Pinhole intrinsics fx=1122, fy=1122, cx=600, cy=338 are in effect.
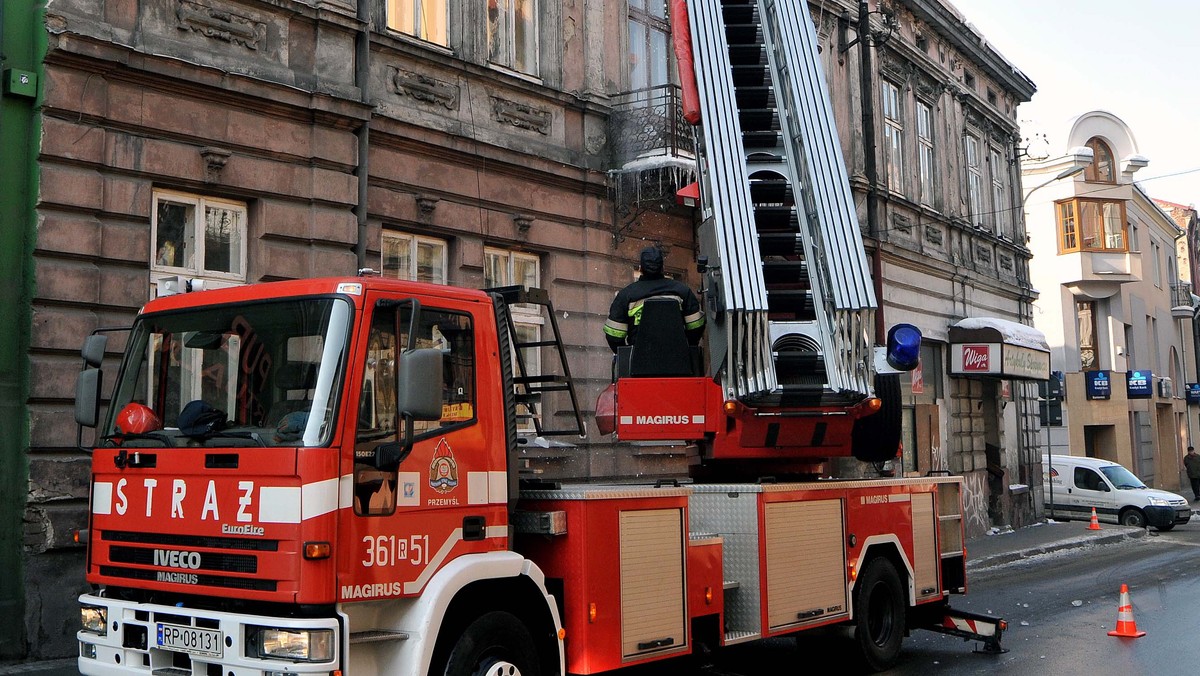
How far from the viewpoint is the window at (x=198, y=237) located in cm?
985

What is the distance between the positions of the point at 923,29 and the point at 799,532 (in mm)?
18697

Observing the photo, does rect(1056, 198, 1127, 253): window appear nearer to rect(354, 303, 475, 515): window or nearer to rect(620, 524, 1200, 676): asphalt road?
rect(620, 524, 1200, 676): asphalt road

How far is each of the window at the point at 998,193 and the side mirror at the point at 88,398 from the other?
24387 mm

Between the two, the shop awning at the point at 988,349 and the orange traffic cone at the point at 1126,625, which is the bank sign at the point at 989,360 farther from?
the orange traffic cone at the point at 1126,625

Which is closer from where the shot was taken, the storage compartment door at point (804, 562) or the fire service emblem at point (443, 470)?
the fire service emblem at point (443, 470)

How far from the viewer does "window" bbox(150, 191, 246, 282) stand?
32.3 feet

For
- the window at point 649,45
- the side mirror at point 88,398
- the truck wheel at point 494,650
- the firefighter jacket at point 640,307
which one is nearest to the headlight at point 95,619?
the side mirror at point 88,398

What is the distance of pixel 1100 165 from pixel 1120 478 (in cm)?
1875

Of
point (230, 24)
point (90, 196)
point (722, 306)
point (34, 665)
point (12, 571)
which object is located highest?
point (230, 24)

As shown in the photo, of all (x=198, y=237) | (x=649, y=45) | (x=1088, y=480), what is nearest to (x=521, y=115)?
(x=649, y=45)

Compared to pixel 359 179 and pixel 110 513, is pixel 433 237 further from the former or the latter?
pixel 110 513

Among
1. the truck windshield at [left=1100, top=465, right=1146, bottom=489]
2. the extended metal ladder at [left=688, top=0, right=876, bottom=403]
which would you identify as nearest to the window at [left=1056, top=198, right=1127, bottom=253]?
the truck windshield at [left=1100, top=465, right=1146, bottom=489]

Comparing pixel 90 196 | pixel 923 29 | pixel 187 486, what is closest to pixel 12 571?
pixel 90 196

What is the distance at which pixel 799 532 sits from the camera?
8.09 m
